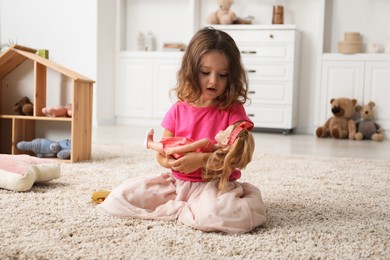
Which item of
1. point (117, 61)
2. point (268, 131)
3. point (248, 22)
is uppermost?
point (248, 22)

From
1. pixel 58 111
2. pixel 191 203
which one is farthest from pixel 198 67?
pixel 58 111

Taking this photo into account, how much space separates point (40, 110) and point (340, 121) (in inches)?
100.0

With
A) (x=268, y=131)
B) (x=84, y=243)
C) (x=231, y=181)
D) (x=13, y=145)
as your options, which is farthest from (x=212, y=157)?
(x=268, y=131)

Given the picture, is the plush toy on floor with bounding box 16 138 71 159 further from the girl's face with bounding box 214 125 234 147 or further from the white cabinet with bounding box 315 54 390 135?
the white cabinet with bounding box 315 54 390 135

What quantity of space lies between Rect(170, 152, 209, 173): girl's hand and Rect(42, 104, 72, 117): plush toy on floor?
1.18 m

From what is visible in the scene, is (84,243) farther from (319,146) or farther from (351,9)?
(351,9)

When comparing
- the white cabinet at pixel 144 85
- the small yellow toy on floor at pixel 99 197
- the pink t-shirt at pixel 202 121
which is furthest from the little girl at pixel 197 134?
the white cabinet at pixel 144 85

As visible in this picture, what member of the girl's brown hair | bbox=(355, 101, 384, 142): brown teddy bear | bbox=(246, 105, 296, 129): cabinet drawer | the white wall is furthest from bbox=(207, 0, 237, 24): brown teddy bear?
the girl's brown hair

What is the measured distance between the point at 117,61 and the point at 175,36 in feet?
2.06

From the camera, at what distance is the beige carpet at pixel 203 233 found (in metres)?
1.01

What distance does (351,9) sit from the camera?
14.2ft

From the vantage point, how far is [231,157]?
47.4 inches

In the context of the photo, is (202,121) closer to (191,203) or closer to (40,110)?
(191,203)

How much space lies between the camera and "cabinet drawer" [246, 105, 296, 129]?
4203mm
